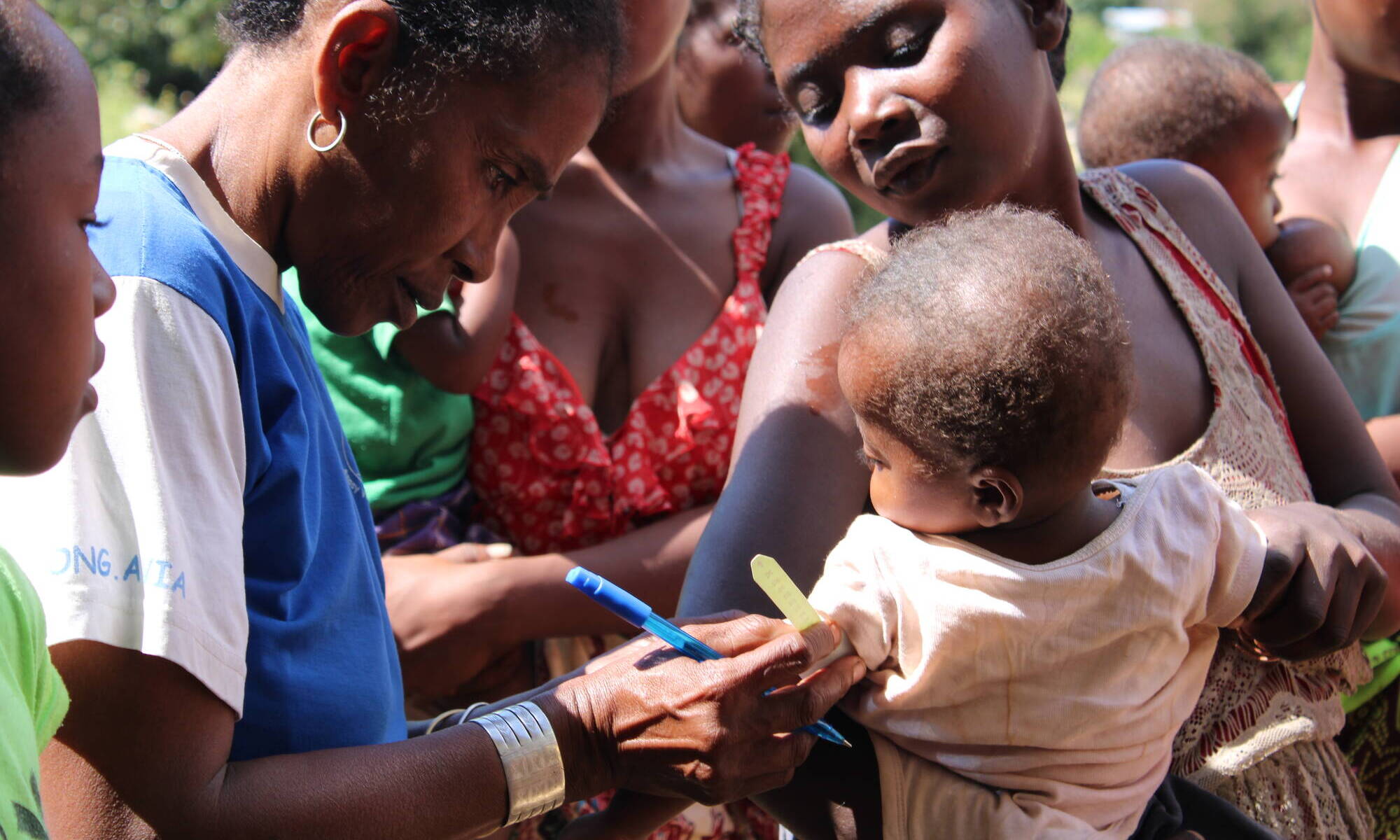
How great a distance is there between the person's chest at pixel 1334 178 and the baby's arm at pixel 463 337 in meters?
2.00

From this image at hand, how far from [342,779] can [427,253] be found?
723mm

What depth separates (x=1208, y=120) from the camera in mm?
3010

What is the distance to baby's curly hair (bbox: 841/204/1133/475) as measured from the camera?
1.51 meters

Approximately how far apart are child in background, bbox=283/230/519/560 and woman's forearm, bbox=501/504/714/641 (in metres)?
0.11

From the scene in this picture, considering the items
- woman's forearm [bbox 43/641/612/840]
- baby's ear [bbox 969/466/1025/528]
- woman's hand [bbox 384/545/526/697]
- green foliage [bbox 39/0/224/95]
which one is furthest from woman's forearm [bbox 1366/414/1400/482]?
green foliage [bbox 39/0/224/95]

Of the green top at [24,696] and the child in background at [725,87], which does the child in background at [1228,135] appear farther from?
the green top at [24,696]

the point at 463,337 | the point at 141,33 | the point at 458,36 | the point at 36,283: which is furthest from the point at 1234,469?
the point at 141,33

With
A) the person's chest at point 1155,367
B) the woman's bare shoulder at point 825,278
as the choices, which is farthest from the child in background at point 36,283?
the person's chest at point 1155,367

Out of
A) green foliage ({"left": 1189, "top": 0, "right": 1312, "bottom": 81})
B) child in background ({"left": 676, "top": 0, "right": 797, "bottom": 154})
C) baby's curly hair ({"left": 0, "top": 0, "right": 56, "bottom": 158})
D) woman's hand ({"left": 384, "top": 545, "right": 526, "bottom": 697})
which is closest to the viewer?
baby's curly hair ({"left": 0, "top": 0, "right": 56, "bottom": 158})

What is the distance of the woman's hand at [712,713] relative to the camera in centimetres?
155

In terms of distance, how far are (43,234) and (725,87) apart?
8.89ft

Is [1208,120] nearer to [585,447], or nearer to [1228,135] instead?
[1228,135]

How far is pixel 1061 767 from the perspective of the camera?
1587mm

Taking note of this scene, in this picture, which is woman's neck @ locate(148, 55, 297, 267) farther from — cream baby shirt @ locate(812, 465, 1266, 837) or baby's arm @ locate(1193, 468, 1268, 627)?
baby's arm @ locate(1193, 468, 1268, 627)
